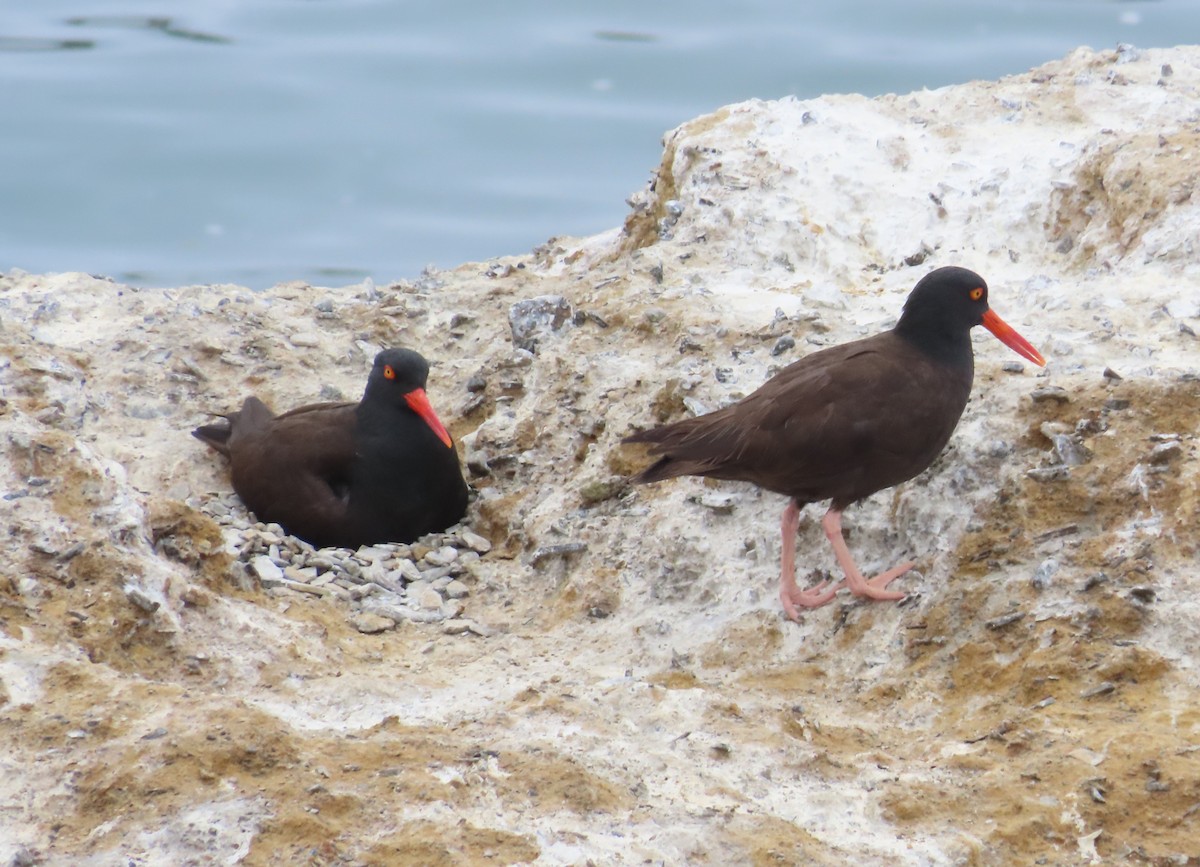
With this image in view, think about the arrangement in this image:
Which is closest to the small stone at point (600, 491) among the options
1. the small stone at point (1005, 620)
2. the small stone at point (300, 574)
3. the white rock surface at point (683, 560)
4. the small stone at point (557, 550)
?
the white rock surface at point (683, 560)

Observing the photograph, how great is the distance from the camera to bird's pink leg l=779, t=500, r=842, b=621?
5484 mm

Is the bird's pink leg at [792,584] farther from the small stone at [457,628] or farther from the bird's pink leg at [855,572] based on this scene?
the small stone at [457,628]

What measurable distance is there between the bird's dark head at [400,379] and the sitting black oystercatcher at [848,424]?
1651mm

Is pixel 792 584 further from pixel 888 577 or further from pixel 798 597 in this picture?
pixel 888 577

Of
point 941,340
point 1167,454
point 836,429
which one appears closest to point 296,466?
point 836,429

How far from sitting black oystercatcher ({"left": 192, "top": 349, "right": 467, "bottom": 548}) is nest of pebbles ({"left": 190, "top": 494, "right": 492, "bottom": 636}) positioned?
10cm

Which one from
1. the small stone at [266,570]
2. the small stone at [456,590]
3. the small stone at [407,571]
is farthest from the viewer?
the small stone at [407,571]

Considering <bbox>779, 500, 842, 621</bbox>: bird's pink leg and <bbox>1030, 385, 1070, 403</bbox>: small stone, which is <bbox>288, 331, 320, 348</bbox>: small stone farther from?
<bbox>1030, 385, 1070, 403</bbox>: small stone

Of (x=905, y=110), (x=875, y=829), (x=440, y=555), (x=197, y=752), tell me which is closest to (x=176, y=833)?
(x=197, y=752)

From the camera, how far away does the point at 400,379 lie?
7250mm

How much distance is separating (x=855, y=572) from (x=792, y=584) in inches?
9.5

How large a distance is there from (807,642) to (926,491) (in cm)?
80

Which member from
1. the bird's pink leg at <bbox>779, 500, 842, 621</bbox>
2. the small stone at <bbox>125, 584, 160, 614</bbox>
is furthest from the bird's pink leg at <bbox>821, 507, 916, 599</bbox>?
the small stone at <bbox>125, 584, 160, 614</bbox>

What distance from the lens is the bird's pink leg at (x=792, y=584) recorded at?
548cm
